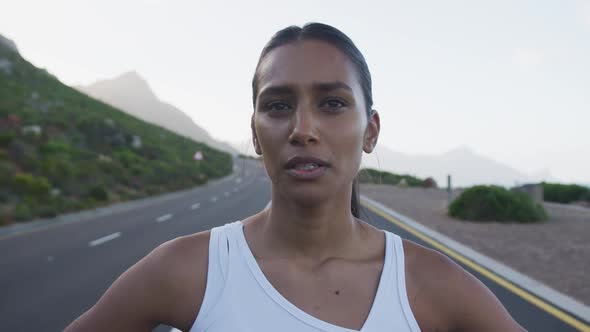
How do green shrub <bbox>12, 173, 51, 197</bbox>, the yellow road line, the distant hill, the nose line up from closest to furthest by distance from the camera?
the nose, the yellow road line, green shrub <bbox>12, 173, 51, 197</bbox>, the distant hill

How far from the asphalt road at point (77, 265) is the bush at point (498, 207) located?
2.59m

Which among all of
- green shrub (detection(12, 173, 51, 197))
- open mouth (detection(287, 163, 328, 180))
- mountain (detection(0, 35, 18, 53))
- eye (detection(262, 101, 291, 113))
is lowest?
green shrub (detection(12, 173, 51, 197))

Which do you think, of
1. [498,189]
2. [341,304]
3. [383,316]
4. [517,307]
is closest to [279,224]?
[341,304]

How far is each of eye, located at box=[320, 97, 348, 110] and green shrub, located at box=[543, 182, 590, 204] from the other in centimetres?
2458

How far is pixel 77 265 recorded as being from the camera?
830cm

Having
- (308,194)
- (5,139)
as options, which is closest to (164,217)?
(5,139)

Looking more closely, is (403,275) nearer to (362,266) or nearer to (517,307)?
(362,266)

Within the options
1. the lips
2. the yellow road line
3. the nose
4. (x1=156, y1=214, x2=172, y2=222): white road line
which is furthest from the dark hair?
(x1=156, y1=214, x2=172, y2=222): white road line

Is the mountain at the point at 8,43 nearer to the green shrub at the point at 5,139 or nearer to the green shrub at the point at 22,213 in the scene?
the green shrub at the point at 5,139

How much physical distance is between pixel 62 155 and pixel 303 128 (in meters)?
26.7

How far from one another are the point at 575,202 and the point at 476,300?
80.8 feet

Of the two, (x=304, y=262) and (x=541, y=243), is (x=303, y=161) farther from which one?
(x=541, y=243)

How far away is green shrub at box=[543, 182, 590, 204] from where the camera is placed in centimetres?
2286

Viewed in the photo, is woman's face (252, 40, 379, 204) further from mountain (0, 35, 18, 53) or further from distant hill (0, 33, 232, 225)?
mountain (0, 35, 18, 53)
